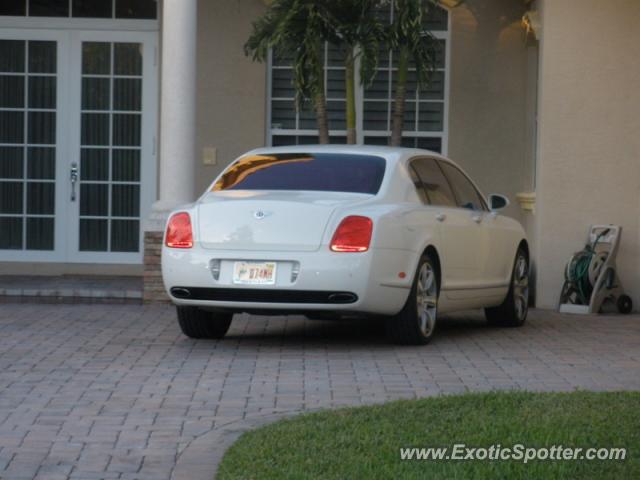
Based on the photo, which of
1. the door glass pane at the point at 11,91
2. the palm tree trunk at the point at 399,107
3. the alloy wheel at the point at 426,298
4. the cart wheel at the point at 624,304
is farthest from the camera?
the door glass pane at the point at 11,91

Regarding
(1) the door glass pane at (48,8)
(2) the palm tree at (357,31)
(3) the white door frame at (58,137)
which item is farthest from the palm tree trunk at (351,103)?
(1) the door glass pane at (48,8)

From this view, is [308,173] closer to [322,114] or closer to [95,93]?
[322,114]

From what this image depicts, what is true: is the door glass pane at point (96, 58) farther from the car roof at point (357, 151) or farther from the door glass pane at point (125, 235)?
the car roof at point (357, 151)

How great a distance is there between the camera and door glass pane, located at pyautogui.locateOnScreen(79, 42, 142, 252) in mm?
16594

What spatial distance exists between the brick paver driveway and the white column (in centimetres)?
143

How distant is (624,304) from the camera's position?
559 inches

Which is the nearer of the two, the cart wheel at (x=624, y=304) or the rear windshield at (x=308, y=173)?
the rear windshield at (x=308, y=173)

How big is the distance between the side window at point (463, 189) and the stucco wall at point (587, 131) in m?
2.29

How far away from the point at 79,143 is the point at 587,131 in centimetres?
581

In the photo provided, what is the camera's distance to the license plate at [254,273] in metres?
10.1

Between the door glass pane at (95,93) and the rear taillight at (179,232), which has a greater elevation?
the door glass pane at (95,93)

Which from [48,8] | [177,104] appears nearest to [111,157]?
[48,8]

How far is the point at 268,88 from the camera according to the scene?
16266 millimetres

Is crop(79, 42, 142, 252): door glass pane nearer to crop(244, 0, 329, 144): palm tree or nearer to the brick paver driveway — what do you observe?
crop(244, 0, 329, 144): palm tree
